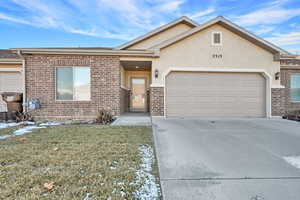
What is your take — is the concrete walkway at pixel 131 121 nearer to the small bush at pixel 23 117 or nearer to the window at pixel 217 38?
the small bush at pixel 23 117

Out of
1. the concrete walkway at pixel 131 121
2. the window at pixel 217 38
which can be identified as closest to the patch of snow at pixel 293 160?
the concrete walkway at pixel 131 121

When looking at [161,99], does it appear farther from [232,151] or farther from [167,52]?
[232,151]

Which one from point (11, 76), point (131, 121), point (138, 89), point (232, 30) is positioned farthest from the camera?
point (138, 89)

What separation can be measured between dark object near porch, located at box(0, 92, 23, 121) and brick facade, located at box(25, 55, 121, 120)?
0.61 m

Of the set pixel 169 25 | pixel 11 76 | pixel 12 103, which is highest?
pixel 169 25

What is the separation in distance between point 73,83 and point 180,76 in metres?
5.63

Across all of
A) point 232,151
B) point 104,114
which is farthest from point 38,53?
point 232,151

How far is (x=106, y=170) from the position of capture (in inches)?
109

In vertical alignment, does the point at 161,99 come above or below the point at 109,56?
below

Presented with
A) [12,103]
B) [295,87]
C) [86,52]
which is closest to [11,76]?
[12,103]

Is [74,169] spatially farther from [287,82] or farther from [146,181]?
[287,82]

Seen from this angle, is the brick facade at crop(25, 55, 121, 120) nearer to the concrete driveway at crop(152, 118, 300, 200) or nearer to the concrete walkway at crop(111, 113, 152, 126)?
the concrete walkway at crop(111, 113, 152, 126)

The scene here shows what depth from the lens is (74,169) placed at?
9.20 ft

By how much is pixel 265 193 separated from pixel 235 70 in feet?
25.3
